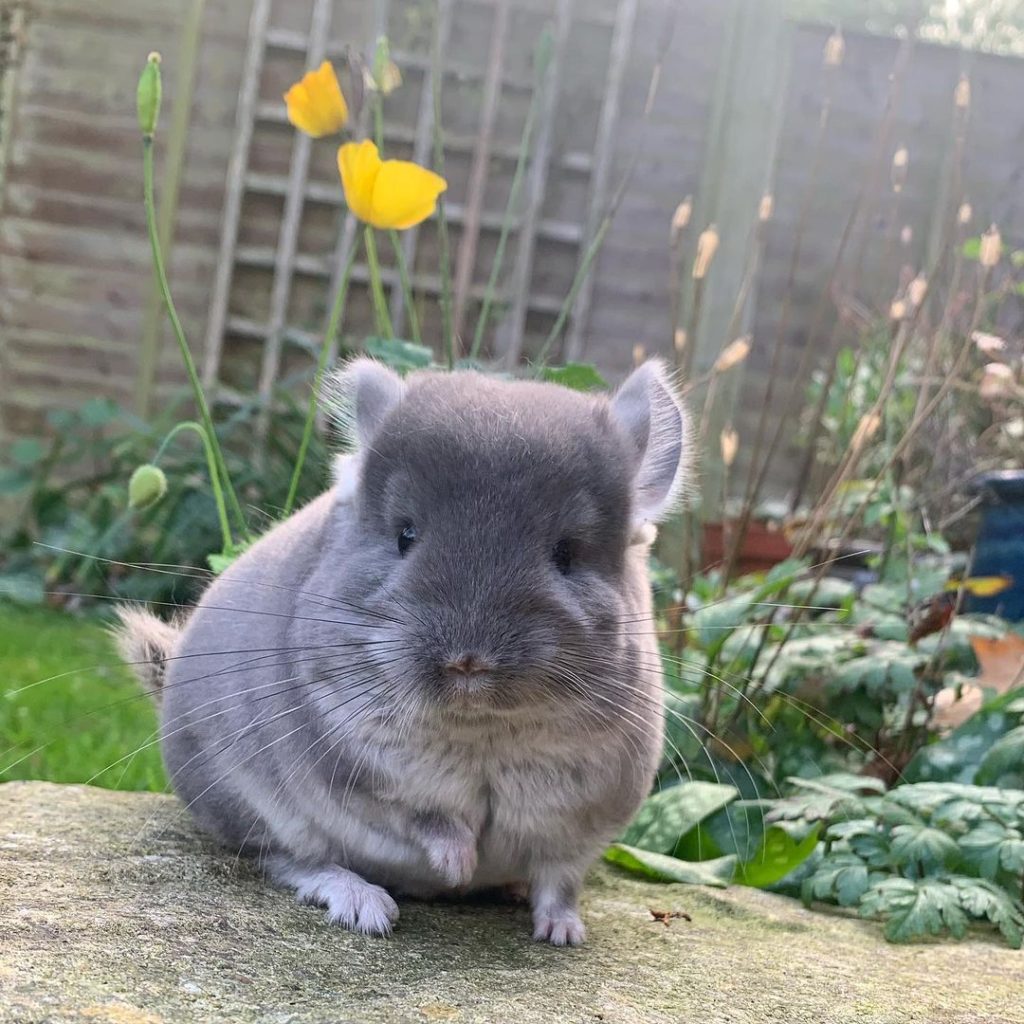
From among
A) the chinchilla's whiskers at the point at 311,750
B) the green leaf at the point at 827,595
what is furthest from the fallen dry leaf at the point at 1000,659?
the chinchilla's whiskers at the point at 311,750

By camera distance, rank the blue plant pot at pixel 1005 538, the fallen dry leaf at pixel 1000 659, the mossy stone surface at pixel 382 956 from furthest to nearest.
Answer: the blue plant pot at pixel 1005 538 < the fallen dry leaf at pixel 1000 659 < the mossy stone surface at pixel 382 956

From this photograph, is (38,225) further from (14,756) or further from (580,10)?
(14,756)

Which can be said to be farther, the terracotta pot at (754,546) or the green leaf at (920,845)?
the terracotta pot at (754,546)

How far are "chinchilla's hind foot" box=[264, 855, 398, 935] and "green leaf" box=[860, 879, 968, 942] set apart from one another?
1052 mm

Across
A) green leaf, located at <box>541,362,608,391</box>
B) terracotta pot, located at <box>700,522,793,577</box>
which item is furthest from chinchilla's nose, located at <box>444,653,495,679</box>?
terracotta pot, located at <box>700,522,793,577</box>

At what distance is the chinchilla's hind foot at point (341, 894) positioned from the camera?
2.32 metres

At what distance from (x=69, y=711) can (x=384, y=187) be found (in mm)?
2729

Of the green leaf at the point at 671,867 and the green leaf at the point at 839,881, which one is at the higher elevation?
the green leaf at the point at 839,881

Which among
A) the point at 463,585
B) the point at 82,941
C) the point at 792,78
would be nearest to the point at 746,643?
the point at 463,585

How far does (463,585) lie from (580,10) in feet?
25.2

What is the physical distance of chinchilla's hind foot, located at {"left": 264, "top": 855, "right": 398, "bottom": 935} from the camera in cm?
232

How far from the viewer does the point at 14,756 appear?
4.05m

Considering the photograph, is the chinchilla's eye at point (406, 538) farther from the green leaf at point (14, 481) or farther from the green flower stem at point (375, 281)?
the green leaf at point (14, 481)

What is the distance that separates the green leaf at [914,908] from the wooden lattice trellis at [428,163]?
604 cm
